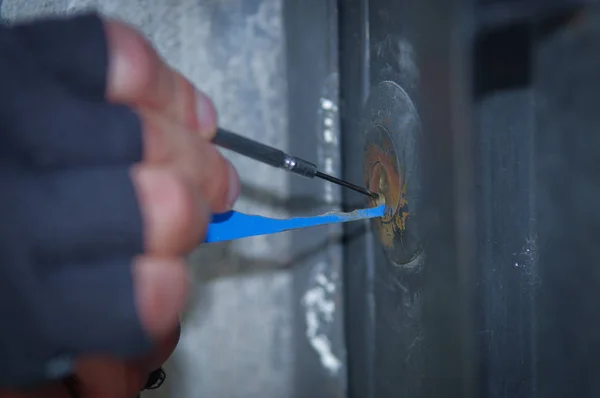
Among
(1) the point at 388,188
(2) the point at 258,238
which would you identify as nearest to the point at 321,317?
(2) the point at 258,238

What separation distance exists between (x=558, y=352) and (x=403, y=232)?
185mm

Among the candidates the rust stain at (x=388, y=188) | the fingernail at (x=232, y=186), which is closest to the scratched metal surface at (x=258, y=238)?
the rust stain at (x=388, y=188)

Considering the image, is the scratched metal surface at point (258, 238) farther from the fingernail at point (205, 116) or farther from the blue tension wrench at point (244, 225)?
the fingernail at point (205, 116)

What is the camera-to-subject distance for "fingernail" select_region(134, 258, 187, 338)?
38 centimetres

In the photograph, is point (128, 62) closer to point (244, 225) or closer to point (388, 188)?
point (244, 225)

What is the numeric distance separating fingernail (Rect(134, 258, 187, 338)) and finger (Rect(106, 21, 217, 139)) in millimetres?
117

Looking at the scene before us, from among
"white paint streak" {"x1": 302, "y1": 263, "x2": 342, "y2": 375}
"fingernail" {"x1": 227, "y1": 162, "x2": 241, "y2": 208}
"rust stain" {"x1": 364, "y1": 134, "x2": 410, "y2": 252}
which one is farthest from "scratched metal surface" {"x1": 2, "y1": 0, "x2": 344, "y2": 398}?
"fingernail" {"x1": 227, "y1": 162, "x2": 241, "y2": 208}

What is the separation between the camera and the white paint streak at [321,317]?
0.87 meters

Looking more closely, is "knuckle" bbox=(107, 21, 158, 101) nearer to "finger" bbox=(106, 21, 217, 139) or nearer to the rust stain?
"finger" bbox=(106, 21, 217, 139)

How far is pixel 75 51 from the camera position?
384 millimetres

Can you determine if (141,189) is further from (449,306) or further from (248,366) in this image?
(248,366)

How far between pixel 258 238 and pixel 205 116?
40cm

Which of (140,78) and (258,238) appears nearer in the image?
(140,78)

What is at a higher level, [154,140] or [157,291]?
[154,140]
